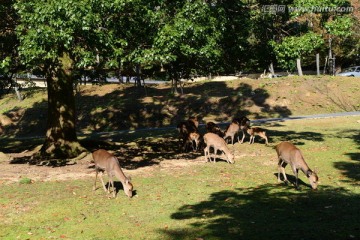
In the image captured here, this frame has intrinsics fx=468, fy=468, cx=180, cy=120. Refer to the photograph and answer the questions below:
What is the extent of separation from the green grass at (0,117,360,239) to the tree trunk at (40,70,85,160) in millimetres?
4868

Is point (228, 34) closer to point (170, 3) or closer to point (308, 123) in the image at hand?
point (170, 3)

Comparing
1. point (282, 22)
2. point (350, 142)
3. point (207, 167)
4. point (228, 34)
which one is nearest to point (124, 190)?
point (207, 167)

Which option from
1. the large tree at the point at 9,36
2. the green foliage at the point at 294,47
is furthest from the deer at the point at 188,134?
the large tree at the point at 9,36

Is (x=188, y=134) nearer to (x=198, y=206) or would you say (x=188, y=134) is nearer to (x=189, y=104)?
(x=198, y=206)

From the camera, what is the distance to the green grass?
1095cm

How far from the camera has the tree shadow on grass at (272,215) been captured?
1045 centimetres

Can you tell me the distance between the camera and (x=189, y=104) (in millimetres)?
40938

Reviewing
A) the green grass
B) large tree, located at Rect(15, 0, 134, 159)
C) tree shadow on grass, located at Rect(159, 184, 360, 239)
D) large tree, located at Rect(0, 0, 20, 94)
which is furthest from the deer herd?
large tree, located at Rect(0, 0, 20, 94)

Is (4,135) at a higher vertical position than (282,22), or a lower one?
lower

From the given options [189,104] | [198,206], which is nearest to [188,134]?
[198,206]

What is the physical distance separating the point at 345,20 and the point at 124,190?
11.9m

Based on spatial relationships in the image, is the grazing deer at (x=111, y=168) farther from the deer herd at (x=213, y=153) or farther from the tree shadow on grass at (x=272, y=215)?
the tree shadow on grass at (x=272, y=215)

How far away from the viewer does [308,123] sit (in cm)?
3362

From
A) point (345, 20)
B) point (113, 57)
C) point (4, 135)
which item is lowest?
point (4, 135)
